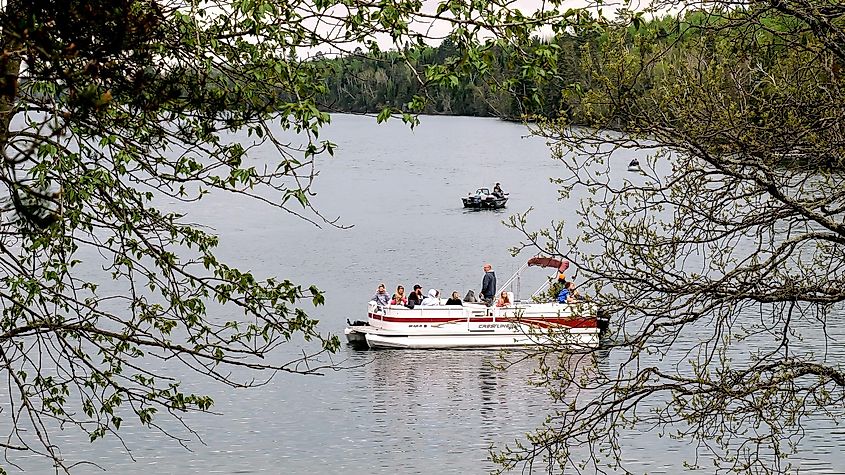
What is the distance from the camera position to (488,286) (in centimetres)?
3656

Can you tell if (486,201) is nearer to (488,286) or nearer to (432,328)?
(488,286)

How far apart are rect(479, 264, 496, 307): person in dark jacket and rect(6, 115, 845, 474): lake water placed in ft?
6.52

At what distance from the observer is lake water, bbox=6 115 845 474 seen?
23608mm

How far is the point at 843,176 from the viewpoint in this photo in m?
10.3

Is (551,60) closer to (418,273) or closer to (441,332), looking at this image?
(441,332)

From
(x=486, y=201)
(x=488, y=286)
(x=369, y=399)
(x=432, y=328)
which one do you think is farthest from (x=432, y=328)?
(x=486, y=201)

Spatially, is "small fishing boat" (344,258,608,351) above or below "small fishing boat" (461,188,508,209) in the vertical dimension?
below

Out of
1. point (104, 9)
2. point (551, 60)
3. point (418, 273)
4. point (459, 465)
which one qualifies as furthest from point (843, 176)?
point (418, 273)

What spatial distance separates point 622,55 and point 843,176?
7.30 ft

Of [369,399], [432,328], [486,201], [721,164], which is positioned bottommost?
[369,399]

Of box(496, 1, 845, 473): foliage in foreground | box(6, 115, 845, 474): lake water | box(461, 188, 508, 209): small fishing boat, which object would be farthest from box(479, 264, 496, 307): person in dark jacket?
box(461, 188, 508, 209): small fishing boat

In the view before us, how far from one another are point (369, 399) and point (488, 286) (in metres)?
8.39

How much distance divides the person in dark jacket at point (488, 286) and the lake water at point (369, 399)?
1.99m

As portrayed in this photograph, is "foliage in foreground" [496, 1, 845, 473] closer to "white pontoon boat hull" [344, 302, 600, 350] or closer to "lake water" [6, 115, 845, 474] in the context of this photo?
"lake water" [6, 115, 845, 474]
